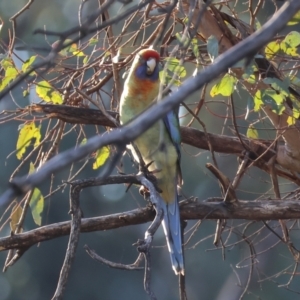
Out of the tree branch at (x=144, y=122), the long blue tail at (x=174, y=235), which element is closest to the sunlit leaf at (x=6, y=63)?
the long blue tail at (x=174, y=235)

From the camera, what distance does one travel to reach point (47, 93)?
7.78 ft

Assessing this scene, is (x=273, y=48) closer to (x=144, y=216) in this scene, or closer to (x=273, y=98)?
(x=273, y=98)

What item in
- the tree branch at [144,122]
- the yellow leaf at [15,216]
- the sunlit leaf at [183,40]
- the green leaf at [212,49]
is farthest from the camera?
the yellow leaf at [15,216]

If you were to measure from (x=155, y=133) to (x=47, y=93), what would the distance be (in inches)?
23.5

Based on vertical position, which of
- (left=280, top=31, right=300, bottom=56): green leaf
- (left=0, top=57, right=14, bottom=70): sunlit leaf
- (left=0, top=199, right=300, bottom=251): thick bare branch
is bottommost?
(left=0, top=199, right=300, bottom=251): thick bare branch

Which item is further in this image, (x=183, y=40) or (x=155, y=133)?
(x=155, y=133)

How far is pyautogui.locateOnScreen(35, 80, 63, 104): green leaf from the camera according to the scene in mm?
2350

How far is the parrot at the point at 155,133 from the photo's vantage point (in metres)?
2.61

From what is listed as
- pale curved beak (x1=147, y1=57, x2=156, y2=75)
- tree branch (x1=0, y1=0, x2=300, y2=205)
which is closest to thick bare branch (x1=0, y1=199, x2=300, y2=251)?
pale curved beak (x1=147, y1=57, x2=156, y2=75)

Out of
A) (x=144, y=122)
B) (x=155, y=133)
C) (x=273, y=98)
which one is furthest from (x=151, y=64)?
(x=144, y=122)

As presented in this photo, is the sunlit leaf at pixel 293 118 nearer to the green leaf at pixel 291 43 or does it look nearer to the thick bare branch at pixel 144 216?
the green leaf at pixel 291 43

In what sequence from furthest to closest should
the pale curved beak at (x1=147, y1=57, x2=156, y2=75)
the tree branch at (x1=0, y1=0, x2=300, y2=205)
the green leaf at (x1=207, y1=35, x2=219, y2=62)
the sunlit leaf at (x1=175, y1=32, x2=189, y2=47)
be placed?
the pale curved beak at (x1=147, y1=57, x2=156, y2=75) < the green leaf at (x1=207, y1=35, x2=219, y2=62) < the sunlit leaf at (x1=175, y1=32, x2=189, y2=47) < the tree branch at (x1=0, y1=0, x2=300, y2=205)

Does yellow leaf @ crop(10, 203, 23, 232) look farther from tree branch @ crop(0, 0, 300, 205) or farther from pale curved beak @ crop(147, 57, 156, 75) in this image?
tree branch @ crop(0, 0, 300, 205)

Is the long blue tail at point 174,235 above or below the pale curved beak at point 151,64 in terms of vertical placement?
below
